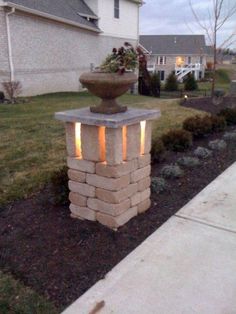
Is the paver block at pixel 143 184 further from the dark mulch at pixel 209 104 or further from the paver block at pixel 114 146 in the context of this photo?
the dark mulch at pixel 209 104

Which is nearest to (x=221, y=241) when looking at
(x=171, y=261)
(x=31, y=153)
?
(x=171, y=261)

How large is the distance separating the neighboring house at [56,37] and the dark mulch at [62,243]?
11363 mm

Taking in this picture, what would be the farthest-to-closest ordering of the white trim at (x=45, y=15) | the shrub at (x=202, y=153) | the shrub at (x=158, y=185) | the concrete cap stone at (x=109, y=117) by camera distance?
the white trim at (x=45, y=15), the shrub at (x=202, y=153), the shrub at (x=158, y=185), the concrete cap stone at (x=109, y=117)

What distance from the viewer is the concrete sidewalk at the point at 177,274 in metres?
2.22

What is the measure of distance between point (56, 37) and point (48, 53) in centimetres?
104

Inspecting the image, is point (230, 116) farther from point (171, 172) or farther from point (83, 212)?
point (83, 212)

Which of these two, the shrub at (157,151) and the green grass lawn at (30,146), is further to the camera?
the shrub at (157,151)

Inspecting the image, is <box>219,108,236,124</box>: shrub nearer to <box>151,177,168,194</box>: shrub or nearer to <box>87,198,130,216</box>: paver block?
<box>151,177,168,194</box>: shrub

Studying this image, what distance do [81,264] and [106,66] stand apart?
65.1 inches

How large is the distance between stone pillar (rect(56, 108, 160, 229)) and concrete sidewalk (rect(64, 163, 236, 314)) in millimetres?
426

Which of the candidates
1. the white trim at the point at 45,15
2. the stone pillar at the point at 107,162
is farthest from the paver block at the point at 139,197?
the white trim at the point at 45,15

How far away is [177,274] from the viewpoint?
2.53m

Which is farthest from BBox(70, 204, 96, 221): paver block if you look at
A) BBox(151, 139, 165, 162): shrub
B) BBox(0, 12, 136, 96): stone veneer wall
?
BBox(0, 12, 136, 96): stone veneer wall

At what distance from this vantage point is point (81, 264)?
8.75 ft
